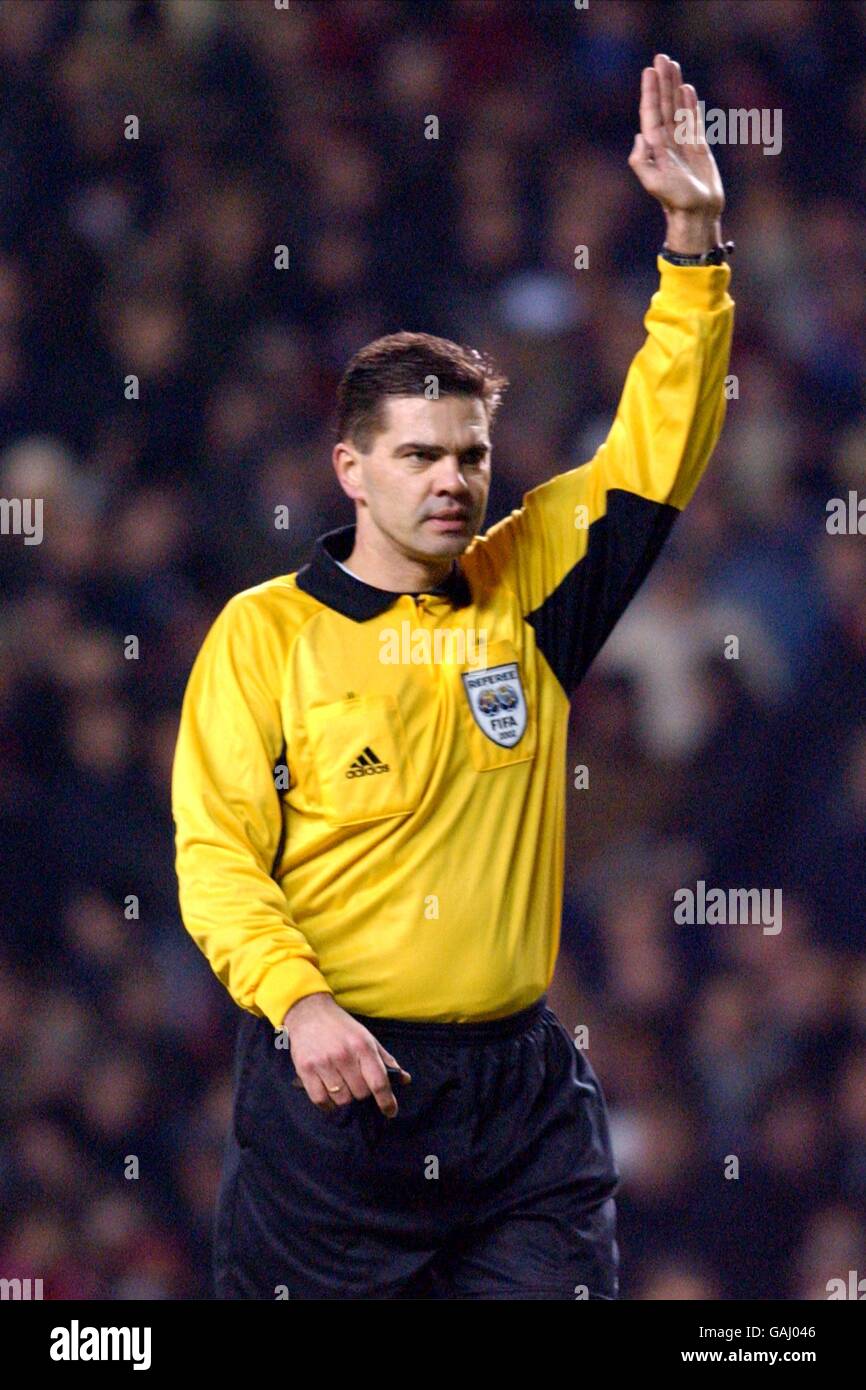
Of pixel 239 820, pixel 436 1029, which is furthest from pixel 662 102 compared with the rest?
pixel 436 1029

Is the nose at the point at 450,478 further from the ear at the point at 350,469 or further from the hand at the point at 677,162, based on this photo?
the hand at the point at 677,162

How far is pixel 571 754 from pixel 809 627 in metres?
0.56

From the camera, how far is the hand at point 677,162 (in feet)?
8.66

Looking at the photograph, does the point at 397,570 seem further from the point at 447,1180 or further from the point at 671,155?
the point at 447,1180

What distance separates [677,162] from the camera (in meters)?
2.65

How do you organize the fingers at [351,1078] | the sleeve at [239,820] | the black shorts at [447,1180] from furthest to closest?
the black shorts at [447,1180] → the sleeve at [239,820] → the fingers at [351,1078]

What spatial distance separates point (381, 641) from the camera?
2721mm

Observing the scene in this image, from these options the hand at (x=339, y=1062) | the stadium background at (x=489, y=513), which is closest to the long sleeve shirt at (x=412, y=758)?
the hand at (x=339, y=1062)

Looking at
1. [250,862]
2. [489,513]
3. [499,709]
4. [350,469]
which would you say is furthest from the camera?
[489,513]

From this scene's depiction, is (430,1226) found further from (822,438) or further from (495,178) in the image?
(495,178)

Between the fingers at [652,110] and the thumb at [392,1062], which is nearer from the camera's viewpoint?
the thumb at [392,1062]

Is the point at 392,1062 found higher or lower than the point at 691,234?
lower

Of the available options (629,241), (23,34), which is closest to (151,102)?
(23,34)

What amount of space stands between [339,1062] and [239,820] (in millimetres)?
362
